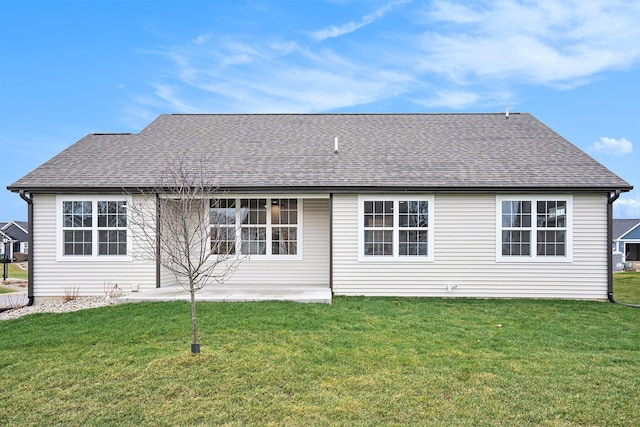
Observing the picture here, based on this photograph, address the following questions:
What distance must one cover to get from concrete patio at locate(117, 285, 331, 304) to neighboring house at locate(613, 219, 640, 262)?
48.7 meters

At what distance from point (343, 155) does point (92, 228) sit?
7066 millimetres

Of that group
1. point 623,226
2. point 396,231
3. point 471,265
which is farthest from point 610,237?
point 623,226

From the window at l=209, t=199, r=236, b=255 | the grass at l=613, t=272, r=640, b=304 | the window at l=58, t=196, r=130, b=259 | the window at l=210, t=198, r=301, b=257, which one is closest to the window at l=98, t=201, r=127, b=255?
the window at l=58, t=196, r=130, b=259

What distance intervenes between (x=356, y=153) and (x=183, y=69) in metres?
12.7

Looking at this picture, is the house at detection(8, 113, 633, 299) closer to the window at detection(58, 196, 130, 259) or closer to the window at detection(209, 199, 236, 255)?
the window at detection(58, 196, 130, 259)

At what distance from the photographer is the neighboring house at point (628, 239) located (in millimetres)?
44375

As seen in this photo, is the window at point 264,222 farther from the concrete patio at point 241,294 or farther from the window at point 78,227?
the window at point 78,227

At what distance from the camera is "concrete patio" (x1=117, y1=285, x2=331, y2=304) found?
27.9ft

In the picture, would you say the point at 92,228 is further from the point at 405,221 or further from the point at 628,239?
the point at 628,239

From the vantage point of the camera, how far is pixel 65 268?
9.88 metres

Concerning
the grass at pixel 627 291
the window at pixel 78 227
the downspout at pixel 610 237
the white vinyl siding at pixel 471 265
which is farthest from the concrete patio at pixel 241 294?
the grass at pixel 627 291

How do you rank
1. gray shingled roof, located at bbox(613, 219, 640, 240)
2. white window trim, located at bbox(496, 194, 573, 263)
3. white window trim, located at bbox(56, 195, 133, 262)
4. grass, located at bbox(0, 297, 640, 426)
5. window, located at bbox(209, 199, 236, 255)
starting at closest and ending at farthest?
1. grass, located at bbox(0, 297, 640, 426)
2. white window trim, located at bbox(496, 194, 573, 263)
3. white window trim, located at bbox(56, 195, 133, 262)
4. window, located at bbox(209, 199, 236, 255)
5. gray shingled roof, located at bbox(613, 219, 640, 240)

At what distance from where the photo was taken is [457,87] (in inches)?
793

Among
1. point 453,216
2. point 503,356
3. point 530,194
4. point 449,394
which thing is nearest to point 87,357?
point 449,394
